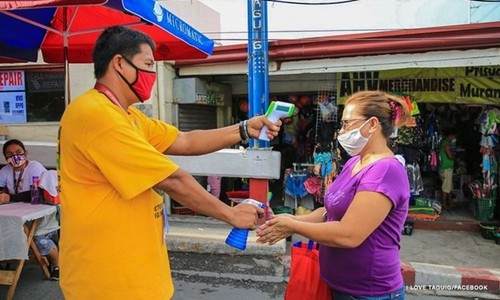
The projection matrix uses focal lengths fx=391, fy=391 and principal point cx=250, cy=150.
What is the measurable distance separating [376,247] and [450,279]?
10.7ft

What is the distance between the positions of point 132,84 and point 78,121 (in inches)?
12.7

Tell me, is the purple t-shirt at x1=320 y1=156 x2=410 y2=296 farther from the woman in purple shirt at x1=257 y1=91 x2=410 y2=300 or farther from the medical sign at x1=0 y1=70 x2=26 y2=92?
the medical sign at x1=0 y1=70 x2=26 y2=92

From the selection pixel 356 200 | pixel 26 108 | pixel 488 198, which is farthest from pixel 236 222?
pixel 26 108

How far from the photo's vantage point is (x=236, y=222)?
72.6 inches

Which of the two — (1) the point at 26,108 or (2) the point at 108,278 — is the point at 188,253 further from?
(1) the point at 26,108

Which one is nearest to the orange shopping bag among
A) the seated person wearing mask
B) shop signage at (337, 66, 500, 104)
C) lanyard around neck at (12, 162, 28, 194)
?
the seated person wearing mask

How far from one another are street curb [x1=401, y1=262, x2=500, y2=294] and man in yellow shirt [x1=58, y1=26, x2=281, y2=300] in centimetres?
349

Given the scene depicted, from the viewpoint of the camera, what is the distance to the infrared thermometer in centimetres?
224

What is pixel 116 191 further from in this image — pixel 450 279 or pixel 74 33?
pixel 450 279

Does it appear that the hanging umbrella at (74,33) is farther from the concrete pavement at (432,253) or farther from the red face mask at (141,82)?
the concrete pavement at (432,253)

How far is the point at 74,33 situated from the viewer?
150 inches

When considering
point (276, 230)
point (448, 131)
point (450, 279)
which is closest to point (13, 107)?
point (276, 230)

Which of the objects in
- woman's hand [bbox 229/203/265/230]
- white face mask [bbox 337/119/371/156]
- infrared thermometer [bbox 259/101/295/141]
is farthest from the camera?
infrared thermometer [bbox 259/101/295/141]

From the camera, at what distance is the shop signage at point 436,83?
6855 millimetres
